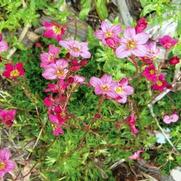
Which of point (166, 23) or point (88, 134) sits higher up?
point (166, 23)

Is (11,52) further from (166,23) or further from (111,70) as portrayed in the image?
(166,23)

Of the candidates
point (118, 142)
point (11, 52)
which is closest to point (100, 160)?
point (118, 142)

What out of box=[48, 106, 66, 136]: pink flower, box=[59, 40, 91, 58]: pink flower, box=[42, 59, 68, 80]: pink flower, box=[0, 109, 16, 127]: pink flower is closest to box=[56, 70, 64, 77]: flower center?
box=[42, 59, 68, 80]: pink flower

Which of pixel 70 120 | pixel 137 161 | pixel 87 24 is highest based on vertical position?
pixel 87 24

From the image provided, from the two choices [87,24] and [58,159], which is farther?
[87,24]

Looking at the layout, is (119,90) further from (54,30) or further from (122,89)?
(54,30)

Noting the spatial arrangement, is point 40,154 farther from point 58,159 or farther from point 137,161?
point 137,161
